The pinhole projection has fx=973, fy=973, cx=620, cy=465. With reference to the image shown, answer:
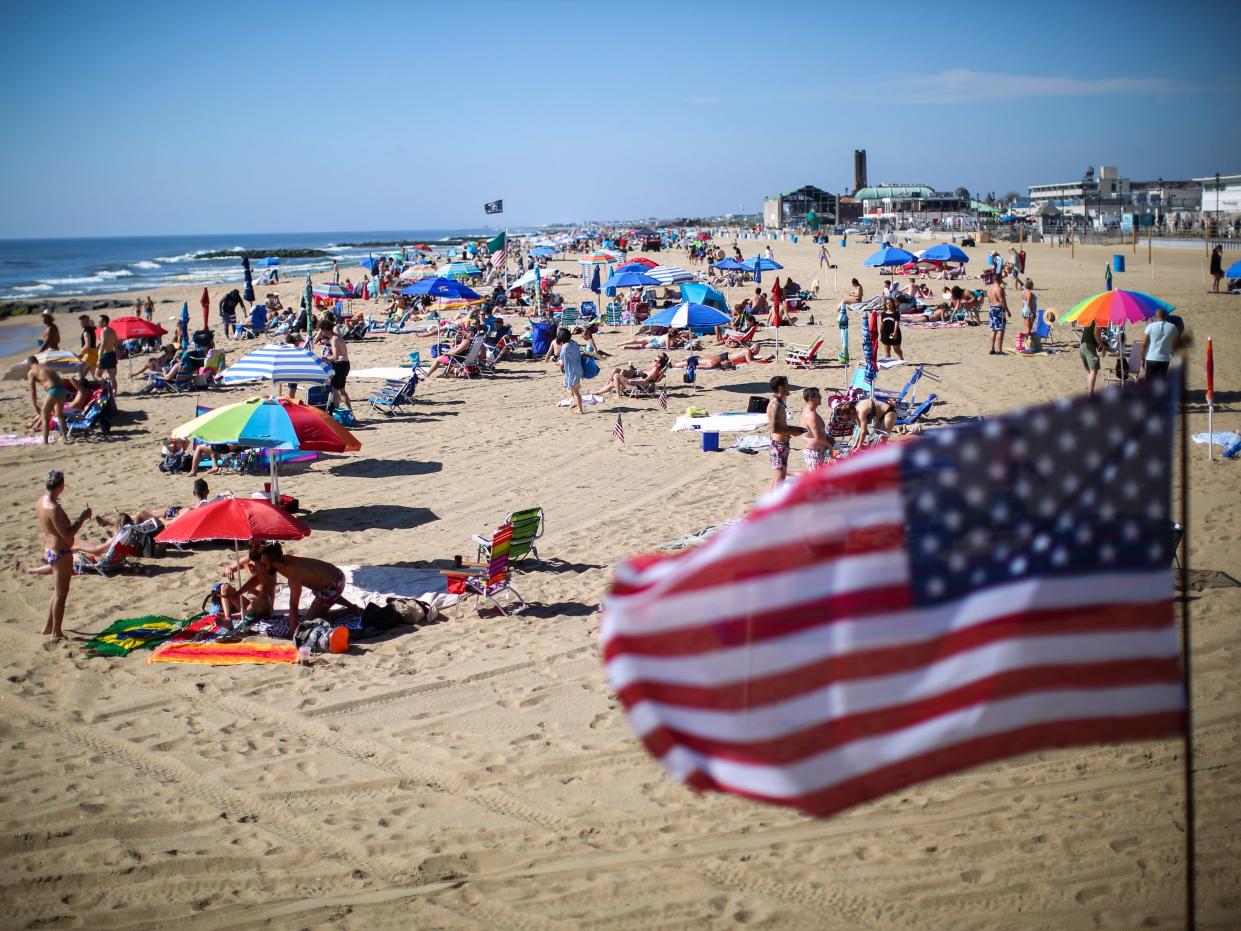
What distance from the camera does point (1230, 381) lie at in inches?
592

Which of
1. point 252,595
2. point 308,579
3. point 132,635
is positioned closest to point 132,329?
point 132,635

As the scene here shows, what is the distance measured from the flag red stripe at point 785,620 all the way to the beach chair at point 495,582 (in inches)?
198

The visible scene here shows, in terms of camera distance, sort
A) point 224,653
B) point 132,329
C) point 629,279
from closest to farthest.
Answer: point 224,653 < point 132,329 < point 629,279

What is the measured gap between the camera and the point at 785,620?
261cm

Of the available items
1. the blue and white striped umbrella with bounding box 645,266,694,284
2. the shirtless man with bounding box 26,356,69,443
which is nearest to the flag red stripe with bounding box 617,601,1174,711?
the shirtless man with bounding box 26,356,69,443

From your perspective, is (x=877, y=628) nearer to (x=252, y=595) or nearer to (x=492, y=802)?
(x=492, y=802)

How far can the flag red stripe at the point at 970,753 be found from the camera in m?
2.59

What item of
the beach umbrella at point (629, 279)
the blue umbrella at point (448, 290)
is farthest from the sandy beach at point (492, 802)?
the blue umbrella at point (448, 290)

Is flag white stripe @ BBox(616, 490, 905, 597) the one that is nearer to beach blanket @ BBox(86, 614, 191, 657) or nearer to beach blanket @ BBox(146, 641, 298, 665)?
beach blanket @ BBox(146, 641, 298, 665)

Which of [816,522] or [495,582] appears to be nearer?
[816,522]

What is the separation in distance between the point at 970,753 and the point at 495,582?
5.33m

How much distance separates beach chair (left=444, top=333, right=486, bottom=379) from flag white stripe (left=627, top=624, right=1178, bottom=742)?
55.8ft

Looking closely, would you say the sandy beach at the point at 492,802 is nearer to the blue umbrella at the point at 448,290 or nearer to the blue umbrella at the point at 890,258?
the blue umbrella at the point at 448,290

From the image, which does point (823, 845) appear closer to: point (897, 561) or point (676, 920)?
point (676, 920)
